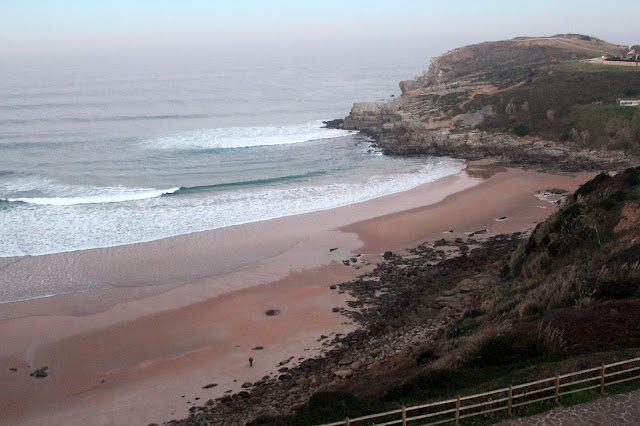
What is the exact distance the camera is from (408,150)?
41938 millimetres

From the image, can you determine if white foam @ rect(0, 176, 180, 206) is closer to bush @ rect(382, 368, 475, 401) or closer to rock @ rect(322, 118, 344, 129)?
bush @ rect(382, 368, 475, 401)

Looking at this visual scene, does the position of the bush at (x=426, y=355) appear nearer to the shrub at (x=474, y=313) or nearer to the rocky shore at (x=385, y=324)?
the rocky shore at (x=385, y=324)

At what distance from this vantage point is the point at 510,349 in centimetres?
1013

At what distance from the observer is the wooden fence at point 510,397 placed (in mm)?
7844

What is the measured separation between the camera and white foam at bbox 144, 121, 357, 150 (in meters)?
45.8

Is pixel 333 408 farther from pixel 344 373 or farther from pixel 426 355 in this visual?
pixel 344 373

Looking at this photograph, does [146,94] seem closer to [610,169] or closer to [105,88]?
[105,88]

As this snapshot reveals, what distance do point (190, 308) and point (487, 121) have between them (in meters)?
34.1

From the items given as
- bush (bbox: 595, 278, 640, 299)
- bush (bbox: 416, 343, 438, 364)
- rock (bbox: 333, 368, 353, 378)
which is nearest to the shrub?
bush (bbox: 416, 343, 438, 364)

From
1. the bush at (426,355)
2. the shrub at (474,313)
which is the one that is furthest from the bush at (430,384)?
the shrub at (474,313)

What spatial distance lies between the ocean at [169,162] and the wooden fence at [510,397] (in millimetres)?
18701

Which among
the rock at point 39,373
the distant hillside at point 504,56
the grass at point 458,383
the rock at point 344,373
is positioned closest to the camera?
the grass at point 458,383

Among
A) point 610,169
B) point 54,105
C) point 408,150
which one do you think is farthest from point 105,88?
point 610,169

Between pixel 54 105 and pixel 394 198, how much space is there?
→ 5090 centimetres
